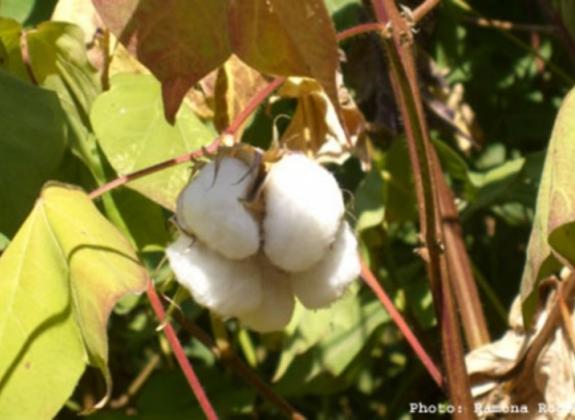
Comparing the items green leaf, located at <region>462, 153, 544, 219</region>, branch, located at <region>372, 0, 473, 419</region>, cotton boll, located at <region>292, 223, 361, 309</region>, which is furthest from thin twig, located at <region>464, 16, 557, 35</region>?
cotton boll, located at <region>292, 223, 361, 309</region>

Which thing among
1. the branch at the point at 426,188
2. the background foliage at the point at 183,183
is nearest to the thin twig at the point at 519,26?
the background foliage at the point at 183,183

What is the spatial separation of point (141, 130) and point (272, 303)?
0.24 meters

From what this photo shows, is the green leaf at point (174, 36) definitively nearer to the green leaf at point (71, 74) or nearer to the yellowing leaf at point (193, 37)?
the yellowing leaf at point (193, 37)

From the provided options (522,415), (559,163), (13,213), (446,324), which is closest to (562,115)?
(559,163)

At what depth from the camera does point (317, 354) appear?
1.31 m

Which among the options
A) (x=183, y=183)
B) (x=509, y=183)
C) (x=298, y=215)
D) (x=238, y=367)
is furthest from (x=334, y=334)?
(x=298, y=215)

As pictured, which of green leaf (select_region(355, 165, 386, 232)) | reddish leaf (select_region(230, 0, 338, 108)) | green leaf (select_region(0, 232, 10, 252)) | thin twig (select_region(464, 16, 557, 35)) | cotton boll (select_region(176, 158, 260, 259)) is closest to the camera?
reddish leaf (select_region(230, 0, 338, 108))

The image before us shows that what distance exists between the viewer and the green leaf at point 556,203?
0.83 metres

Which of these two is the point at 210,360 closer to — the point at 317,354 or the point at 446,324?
the point at 317,354

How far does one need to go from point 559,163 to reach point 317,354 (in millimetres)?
500

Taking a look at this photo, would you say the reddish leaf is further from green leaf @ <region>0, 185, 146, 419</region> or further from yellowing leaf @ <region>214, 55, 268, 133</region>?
yellowing leaf @ <region>214, 55, 268, 133</region>

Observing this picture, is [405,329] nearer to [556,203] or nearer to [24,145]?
[556,203]

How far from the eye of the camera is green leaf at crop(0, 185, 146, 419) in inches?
34.1

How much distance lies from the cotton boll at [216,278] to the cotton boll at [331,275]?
0.03 metres
